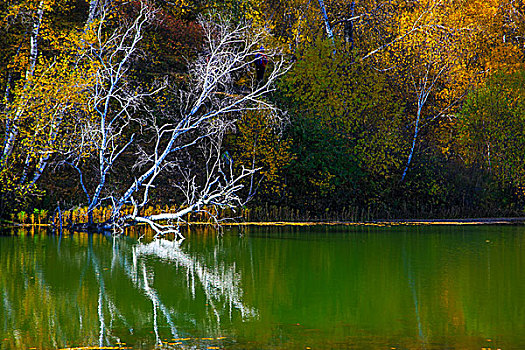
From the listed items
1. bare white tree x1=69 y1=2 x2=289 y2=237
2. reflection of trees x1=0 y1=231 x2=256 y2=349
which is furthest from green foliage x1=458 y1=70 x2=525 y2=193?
reflection of trees x1=0 y1=231 x2=256 y2=349

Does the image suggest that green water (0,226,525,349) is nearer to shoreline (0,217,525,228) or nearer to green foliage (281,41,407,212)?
shoreline (0,217,525,228)

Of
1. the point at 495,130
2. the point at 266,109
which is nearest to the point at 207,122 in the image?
the point at 266,109

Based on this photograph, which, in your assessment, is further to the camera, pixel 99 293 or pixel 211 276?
pixel 211 276

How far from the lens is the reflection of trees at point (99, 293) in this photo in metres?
9.54

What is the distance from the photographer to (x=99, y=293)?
12.3 meters

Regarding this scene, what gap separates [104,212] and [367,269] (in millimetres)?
10184

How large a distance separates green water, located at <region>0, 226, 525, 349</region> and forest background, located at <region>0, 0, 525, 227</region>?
3653 millimetres

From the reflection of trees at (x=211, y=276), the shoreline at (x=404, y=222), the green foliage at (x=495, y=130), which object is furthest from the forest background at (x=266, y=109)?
the reflection of trees at (x=211, y=276)

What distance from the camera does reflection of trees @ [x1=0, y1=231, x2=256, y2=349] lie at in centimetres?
954

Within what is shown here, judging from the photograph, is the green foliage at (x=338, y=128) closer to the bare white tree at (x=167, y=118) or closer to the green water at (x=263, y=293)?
the bare white tree at (x=167, y=118)

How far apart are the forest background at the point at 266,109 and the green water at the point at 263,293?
365cm

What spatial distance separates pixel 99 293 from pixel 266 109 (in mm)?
12538

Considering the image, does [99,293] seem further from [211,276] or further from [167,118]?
[167,118]

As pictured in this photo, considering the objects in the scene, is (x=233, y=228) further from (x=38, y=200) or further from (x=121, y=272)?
(x=121, y=272)
